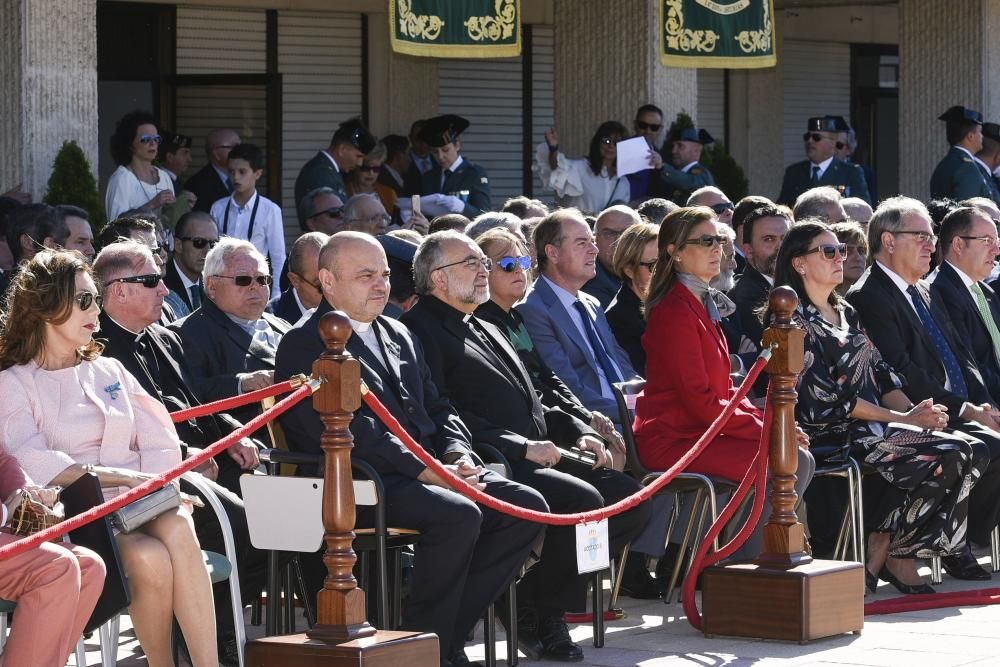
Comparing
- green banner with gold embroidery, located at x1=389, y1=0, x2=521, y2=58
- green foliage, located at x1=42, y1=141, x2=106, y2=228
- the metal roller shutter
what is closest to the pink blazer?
green foliage, located at x1=42, y1=141, x2=106, y2=228

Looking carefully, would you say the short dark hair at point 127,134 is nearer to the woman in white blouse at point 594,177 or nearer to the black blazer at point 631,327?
the woman in white blouse at point 594,177

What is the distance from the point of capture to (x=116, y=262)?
22.5 feet

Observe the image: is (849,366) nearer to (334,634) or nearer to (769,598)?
(769,598)

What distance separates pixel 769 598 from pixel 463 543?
4.25ft

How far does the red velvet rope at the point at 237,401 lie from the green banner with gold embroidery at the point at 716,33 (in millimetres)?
7878

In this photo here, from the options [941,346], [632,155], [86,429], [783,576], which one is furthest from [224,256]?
[632,155]

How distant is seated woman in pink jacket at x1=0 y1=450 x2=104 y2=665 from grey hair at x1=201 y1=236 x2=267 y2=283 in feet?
7.43

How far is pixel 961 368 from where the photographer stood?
348 inches

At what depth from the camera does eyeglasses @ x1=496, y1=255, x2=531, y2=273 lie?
7.48 meters

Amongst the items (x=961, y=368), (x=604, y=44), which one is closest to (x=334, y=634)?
(x=961, y=368)

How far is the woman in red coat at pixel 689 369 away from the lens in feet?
24.5

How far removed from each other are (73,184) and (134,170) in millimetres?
846

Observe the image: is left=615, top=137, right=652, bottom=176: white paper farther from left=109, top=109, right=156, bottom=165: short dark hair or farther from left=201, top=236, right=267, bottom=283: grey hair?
left=201, top=236, right=267, bottom=283: grey hair

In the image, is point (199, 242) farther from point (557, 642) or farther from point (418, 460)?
point (557, 642)
